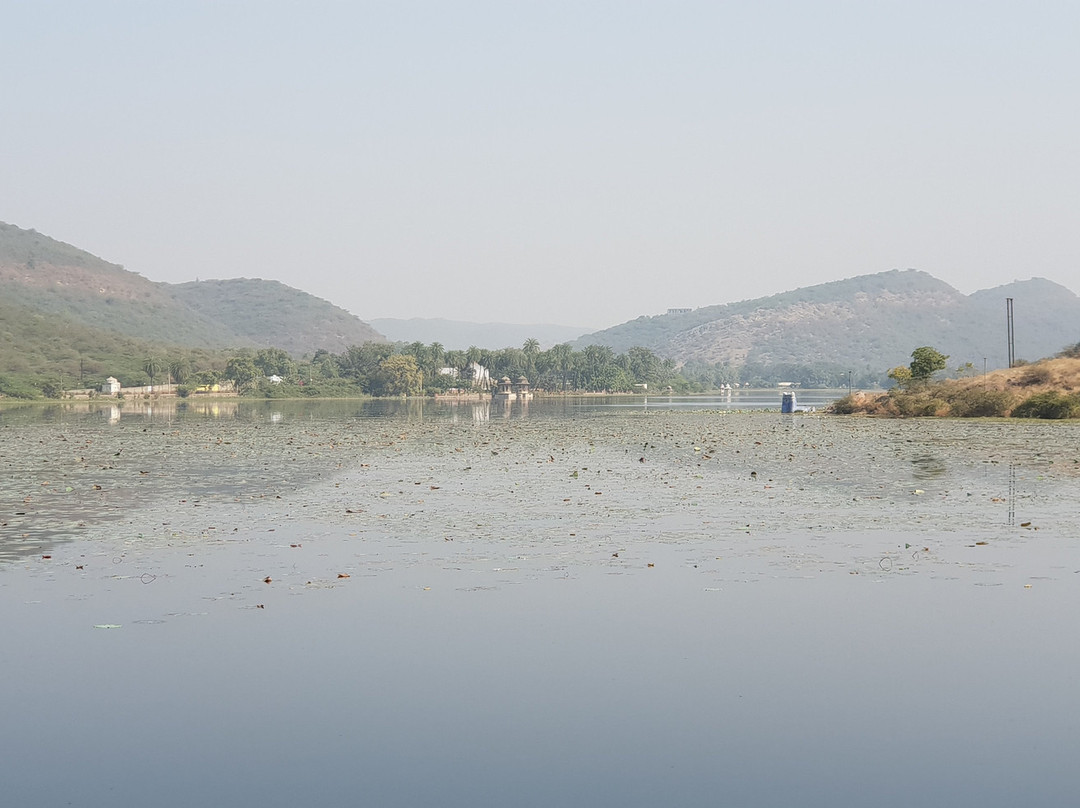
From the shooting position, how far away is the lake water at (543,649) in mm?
8406

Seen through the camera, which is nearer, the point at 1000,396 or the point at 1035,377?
the point at 1000,396

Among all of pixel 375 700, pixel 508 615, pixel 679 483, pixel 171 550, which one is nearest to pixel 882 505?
pixel 679 483

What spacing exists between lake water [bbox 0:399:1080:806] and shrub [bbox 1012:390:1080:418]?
4686 cm

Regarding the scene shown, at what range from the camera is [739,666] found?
37.0 feet

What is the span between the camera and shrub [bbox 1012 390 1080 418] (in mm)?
68062

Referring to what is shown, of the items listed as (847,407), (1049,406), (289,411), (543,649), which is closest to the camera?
(543,649)

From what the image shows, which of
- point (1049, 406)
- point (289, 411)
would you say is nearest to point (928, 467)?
point (1049, 406)

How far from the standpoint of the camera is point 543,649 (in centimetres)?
1197

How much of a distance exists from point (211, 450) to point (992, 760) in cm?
4203

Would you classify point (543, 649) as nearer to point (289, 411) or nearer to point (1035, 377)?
point (1035, 377)

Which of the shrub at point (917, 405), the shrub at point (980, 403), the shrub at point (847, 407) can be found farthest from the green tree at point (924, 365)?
the shrub at point (980, 403)

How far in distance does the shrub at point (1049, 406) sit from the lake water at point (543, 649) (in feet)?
154

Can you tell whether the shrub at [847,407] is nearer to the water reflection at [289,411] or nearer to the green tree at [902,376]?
the green tree at [902,376]

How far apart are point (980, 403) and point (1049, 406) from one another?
6.09 metres
